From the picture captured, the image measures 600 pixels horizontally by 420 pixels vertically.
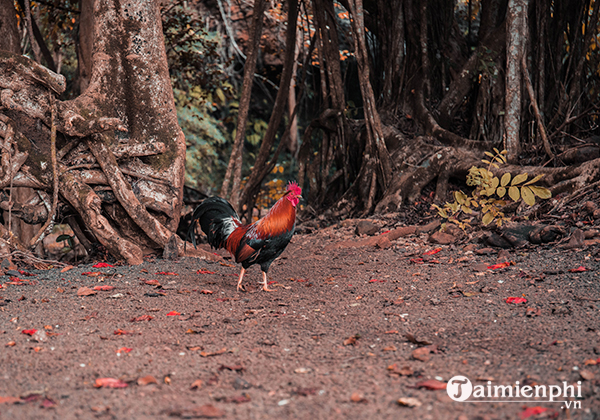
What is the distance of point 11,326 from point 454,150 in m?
5.23

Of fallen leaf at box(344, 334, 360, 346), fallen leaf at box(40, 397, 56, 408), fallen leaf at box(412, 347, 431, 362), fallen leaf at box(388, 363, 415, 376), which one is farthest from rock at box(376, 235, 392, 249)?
fallen leaf at box(40, 397, 56, 408)

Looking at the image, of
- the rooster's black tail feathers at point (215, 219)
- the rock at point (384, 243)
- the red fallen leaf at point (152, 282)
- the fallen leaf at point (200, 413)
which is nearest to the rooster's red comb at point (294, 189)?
the rooster's black tail feathers at point (215, 219)

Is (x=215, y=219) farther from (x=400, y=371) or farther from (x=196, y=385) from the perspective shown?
(x=400, y=371)

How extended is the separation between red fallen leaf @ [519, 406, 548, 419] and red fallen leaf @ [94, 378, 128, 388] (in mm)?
1498

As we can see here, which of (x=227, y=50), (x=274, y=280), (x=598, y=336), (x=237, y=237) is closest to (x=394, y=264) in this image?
(x=274, y=280)

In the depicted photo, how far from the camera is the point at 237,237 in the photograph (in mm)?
4254

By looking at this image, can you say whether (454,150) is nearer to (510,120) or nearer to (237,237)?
(510,120)

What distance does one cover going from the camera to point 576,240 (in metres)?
3.91

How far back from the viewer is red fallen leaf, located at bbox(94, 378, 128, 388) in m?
1.99

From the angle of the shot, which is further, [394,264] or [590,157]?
[590,157]

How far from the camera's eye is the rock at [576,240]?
3.88 m

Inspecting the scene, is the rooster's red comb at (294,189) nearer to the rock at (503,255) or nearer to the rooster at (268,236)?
the rooster at (268,236)

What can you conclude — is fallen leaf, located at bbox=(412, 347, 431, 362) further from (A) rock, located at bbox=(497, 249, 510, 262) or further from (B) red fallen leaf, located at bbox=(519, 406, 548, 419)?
(A) rock, located at bbox=(497, 249, 510, 262)

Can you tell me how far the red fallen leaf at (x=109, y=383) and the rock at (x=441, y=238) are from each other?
139 inches
